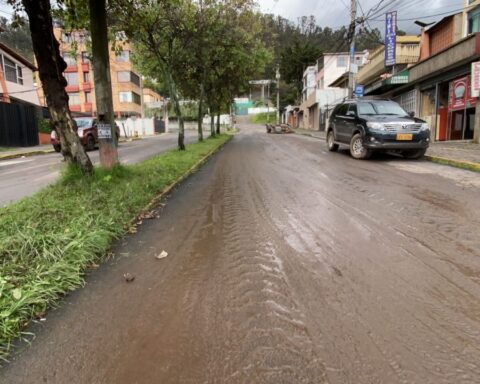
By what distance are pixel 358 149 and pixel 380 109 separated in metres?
1.49

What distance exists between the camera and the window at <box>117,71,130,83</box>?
58.1 metres

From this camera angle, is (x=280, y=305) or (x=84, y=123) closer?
(x=280, y=305)

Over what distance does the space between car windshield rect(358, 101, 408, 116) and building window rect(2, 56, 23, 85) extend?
2844 cm

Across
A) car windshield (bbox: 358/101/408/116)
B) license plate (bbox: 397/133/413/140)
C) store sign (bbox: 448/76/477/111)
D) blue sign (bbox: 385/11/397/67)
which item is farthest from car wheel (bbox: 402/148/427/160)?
blue sign (bbox: 385/11/397/67)

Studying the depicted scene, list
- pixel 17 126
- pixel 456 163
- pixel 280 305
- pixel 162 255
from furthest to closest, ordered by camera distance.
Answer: pixel 17 126, pixel 456 163, pixel 162 255, pixel 280 305

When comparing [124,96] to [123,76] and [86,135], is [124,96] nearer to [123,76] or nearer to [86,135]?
[123,76]

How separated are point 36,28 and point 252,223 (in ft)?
16.4

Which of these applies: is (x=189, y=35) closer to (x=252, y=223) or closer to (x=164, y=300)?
(x=252, y=223)

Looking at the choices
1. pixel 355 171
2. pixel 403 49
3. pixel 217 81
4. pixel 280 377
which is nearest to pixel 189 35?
pixel 355 171

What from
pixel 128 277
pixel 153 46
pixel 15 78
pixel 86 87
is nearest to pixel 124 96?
pixel 86 87

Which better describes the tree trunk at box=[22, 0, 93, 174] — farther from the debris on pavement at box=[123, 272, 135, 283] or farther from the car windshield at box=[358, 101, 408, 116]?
the car windshield at box=[358, 101, 408, 116]

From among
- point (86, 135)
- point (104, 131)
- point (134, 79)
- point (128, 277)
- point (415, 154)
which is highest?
point (134, 79)

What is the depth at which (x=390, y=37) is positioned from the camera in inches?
933

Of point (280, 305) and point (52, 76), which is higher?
point (52, 76)
